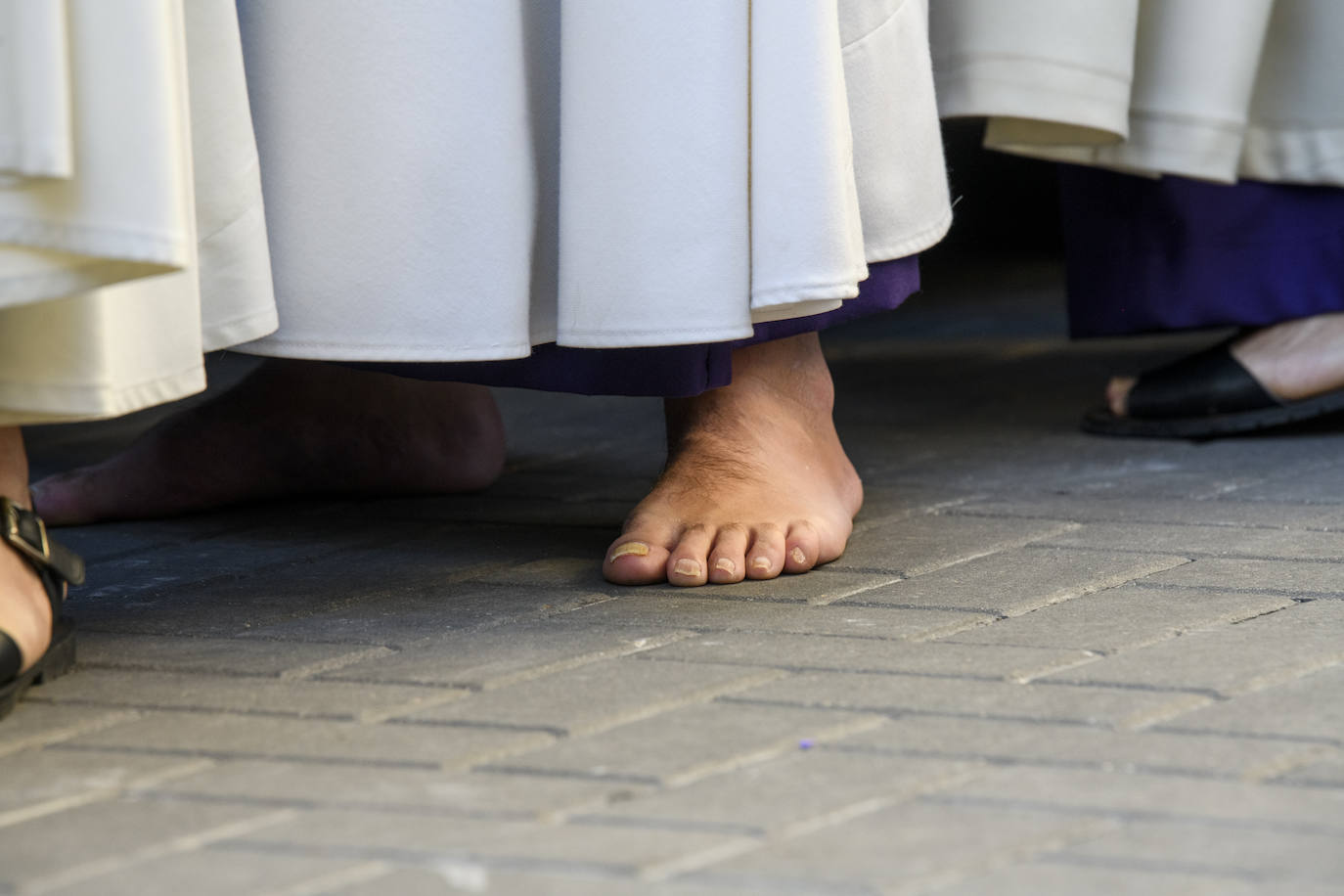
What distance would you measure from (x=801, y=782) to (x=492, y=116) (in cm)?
65

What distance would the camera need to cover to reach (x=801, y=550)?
1.48 m

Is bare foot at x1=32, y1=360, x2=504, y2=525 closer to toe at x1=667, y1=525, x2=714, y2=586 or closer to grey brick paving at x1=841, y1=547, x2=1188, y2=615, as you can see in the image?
toe at x1=667, y1=525, x2=714, y2=586

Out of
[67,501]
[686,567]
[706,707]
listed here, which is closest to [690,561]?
[686,567]

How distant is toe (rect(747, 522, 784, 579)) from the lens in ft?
4.77

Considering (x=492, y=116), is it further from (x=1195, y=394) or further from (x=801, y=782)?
(x=1195, y=394)

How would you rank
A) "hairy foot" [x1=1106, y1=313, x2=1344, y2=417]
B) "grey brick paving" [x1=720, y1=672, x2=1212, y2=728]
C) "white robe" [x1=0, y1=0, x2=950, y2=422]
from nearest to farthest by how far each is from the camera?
1. "grey brick paving" [x1=720, y1=672, x2=1212, y2=728]
2. "white robe" [x1=0, y1=0, x2=950, y2=422]
3. "hairy foot" [x1=1106, y1=313, x2=1344, y2=417]

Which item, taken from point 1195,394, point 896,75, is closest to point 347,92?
point 896,75

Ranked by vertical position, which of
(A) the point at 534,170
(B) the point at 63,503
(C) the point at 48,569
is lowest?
(B) the point at 63,503

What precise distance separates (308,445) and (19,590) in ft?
2.48

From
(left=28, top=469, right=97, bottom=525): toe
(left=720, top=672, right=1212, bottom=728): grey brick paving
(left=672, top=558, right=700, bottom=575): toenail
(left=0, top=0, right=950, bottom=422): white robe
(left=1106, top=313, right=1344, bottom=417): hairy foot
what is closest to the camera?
(left=720, top=672, right=1212, bottom=728): grey brick paving

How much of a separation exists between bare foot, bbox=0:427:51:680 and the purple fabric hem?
0.31m

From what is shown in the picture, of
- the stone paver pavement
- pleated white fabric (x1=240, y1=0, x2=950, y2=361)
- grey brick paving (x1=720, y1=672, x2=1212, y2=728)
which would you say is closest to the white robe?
pleated white fabric (x1=240, y1=0, x2=950, y2=361)

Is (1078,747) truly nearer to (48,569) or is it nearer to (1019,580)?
(1019,580)

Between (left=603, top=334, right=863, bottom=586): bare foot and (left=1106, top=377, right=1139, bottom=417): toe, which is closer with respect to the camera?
(left=603, top=334, right=863, bottom=586): bare foot
